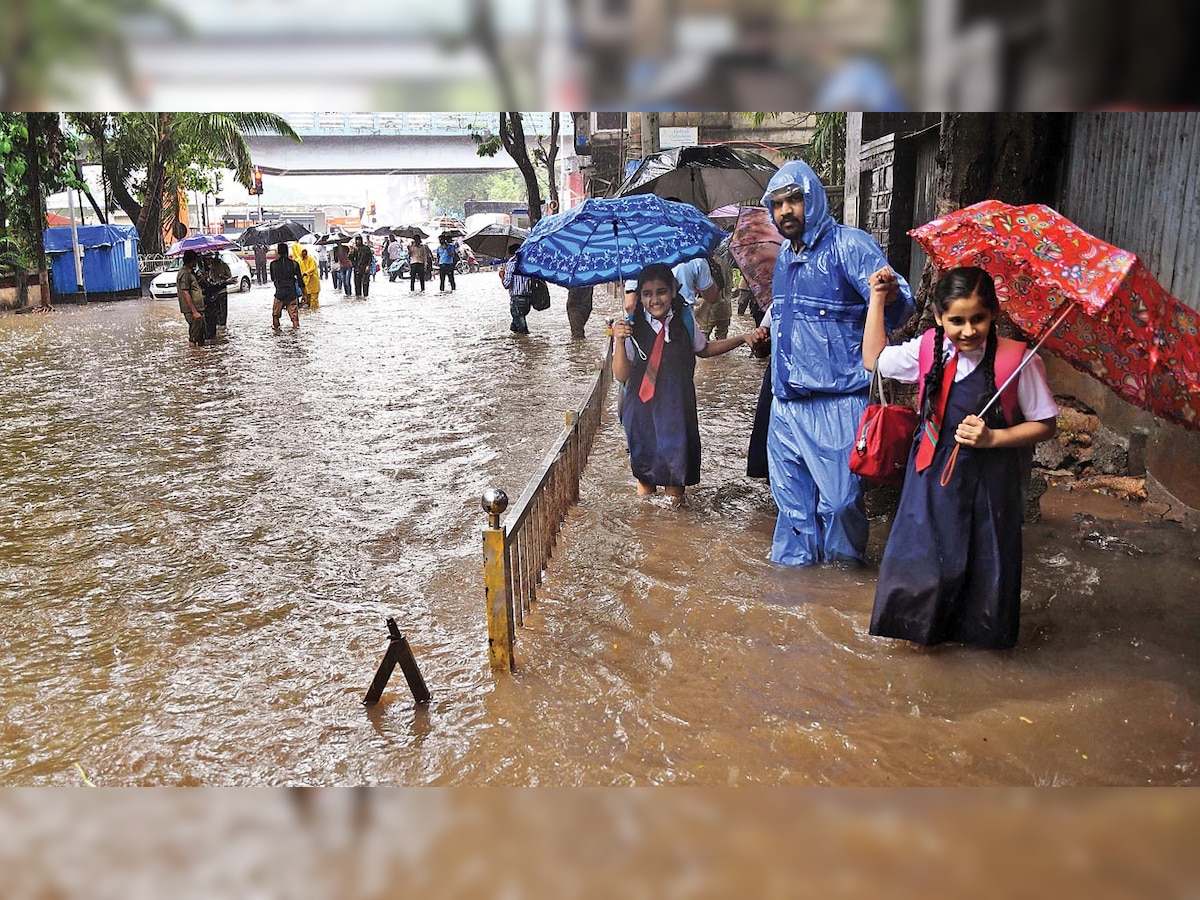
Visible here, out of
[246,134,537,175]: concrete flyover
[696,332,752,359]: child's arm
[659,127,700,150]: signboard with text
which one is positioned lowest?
[696,332,752,359]: child's arm

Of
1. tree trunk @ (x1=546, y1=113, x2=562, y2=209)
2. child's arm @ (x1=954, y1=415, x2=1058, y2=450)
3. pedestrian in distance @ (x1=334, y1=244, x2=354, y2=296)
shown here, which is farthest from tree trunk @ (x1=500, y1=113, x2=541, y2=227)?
pedestrian in distance @ (x1=334, y1=244, x2=354, y2=296)

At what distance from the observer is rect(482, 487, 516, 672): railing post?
11.4 ft

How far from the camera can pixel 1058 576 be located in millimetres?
4578

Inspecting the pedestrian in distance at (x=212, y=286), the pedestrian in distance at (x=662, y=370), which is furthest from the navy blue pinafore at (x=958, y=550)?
the pedestrian in distance at (x=212, y=286)

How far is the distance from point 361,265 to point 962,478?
18.7 meters

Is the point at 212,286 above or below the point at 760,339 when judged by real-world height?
below

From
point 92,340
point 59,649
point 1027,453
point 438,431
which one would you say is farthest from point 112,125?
point 1027,453

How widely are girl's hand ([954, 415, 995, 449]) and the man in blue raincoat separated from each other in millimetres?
987

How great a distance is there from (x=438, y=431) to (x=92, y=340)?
9.61 metres

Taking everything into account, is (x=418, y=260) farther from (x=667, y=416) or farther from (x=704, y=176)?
(x=667, y=416)

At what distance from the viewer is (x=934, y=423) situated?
A: 3.49 metres

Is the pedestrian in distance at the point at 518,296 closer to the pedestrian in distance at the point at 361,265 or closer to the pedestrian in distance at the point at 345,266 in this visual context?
the pedestrian in distance at the point at 361,265

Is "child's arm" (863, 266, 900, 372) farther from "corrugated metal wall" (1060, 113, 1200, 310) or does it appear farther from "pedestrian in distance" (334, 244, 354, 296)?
"pedestrian in distance" (334, 244, 354, 296)

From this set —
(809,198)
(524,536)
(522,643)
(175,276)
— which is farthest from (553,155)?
(175,276)
